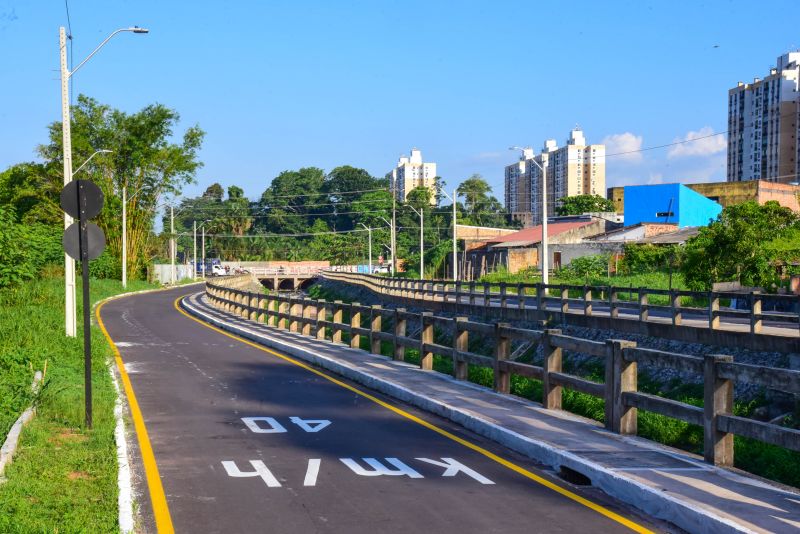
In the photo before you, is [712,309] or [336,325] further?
[336,325]

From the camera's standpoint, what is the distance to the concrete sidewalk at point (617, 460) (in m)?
7.85

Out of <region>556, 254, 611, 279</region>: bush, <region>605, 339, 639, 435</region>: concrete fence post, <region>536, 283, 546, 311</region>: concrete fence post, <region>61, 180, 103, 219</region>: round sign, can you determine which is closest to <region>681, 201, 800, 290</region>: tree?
<region>536, 283, 546, 311</region>: concrete fence post

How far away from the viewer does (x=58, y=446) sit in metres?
11.0

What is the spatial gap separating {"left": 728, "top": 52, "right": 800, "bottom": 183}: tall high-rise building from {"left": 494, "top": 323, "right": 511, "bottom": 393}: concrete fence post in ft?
441

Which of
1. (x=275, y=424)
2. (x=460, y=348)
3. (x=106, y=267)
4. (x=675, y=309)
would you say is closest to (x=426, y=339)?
(x=460, y=348)

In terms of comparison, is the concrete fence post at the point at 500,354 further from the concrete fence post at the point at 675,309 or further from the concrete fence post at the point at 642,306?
the concrete fence post at the point at 642,306

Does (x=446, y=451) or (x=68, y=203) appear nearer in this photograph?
(x=446, y=451)

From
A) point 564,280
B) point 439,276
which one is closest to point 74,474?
point 564,280

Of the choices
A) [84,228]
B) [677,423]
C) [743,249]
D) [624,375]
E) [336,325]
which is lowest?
[677,423]

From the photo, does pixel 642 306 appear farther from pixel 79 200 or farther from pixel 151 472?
pixel 151 472

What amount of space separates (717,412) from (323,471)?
4.25 metres

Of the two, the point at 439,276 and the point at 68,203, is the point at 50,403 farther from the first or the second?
the point at 439,276

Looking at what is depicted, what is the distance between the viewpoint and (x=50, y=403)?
44.8 feet

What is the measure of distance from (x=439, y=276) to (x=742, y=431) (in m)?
93.3
